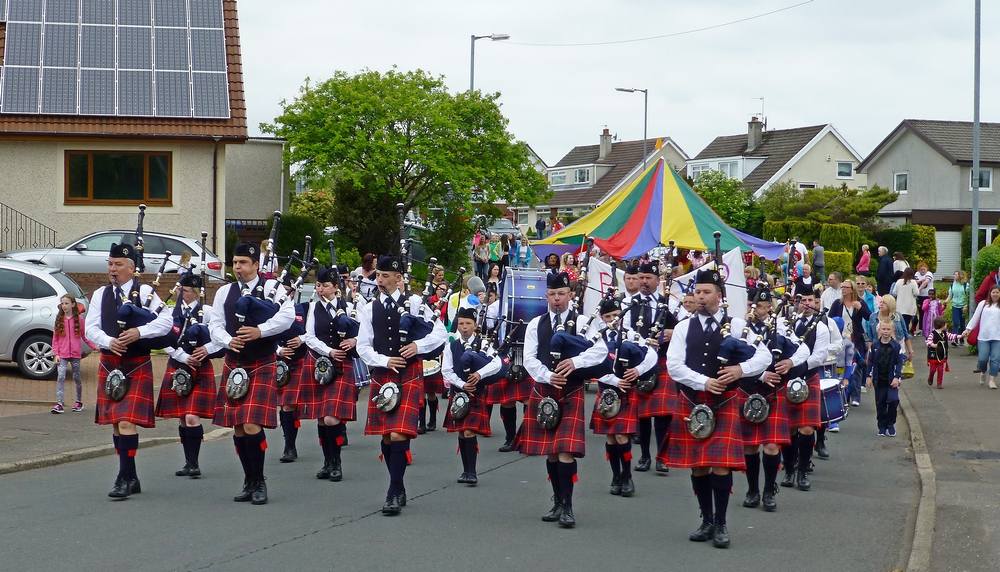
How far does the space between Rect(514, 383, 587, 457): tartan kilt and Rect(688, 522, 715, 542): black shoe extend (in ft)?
3.10

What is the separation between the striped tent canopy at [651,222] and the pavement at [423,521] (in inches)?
286

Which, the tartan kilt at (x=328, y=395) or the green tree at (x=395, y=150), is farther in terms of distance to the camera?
the green tree at (x=395, y=150)

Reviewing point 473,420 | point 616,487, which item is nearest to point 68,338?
point 473,420

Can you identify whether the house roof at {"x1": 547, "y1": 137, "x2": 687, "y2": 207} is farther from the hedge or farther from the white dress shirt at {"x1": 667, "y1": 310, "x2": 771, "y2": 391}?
the white dress shirt at {"x1": 667, "y1": 310, "x2": 771, "y2": 391}

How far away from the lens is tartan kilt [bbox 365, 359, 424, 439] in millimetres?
8555

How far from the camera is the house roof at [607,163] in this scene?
236ft

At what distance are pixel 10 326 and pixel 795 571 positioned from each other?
12.1 meters

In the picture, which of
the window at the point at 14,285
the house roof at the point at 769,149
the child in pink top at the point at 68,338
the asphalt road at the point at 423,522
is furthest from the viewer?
the house roof at the point at 769,149

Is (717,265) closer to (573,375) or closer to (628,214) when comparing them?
(573,375)

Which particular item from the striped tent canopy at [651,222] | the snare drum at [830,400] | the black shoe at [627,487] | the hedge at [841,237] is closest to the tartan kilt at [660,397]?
the black shoe at [627,487]

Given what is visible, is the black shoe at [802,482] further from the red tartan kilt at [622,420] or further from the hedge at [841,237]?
the hedge at [841,237]

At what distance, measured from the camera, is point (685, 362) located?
7656mm

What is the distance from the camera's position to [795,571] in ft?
23.4

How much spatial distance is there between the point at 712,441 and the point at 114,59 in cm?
2053
